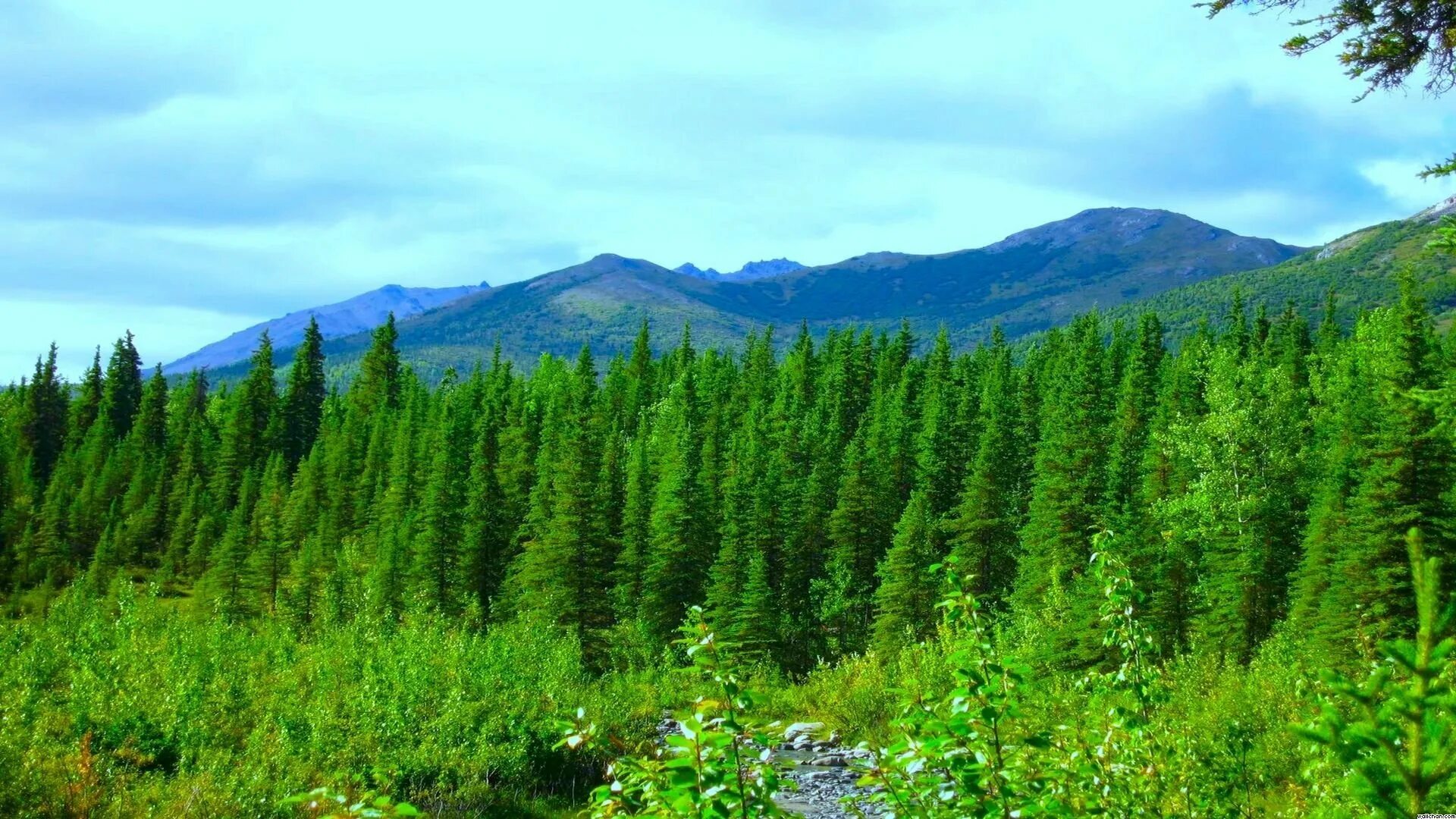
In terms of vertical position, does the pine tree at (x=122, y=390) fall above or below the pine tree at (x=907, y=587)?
above

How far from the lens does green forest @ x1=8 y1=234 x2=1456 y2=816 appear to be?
249 inches

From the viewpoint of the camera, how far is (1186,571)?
46281 millimetres

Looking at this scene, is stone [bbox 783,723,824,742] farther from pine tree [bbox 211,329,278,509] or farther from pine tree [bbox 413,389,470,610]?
pine tree [bbox 211,329,278,509]

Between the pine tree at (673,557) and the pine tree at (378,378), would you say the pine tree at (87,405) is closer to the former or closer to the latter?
the pine tree at (378,378)

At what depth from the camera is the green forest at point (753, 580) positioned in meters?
6.34

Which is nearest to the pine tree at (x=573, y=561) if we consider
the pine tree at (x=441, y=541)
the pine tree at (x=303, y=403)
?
the pine tree at (x=441, y=541)

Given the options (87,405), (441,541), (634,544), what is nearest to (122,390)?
(87,405)

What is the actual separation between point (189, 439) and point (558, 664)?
9033 centimetres

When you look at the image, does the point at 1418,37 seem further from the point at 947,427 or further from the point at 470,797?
the point at 947,427

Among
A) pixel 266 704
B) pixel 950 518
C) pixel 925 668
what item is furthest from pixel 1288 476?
pixel 266 704

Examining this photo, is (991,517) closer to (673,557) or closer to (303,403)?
(673,557)

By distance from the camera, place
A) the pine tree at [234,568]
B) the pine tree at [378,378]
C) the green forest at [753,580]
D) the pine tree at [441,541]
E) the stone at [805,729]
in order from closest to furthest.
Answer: the green forest at [753,580], the stone at [805,729], the pine tree at [441,541], the pine tree at [234,568], the pine tree at [378,378]

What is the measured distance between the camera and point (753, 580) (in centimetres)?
5781

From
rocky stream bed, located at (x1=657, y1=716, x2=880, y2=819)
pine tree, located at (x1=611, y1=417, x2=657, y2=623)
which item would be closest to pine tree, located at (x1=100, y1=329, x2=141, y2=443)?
pine tree, located at (x1=611, y1=417, x2=657, y2=623)
